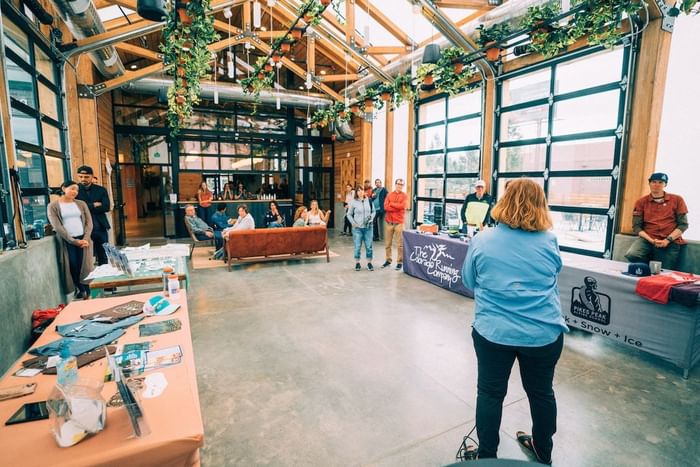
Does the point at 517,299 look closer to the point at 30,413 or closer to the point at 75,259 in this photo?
the point at 30,413

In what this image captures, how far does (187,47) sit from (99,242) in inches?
132

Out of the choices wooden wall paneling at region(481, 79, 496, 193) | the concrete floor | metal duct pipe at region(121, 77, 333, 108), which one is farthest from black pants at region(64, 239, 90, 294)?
wooden wall paneling at region(481, 79, 496, 193)

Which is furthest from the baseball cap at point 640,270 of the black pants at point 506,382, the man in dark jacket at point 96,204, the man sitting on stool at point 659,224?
the man in dark jacket at point 96,204

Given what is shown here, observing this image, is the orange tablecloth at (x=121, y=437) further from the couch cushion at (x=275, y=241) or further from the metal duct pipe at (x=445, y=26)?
the metal duct pipe at (x=445, y=26)

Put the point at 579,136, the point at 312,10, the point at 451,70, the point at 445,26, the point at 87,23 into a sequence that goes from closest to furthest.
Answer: the point at 312,10 < the point at 87,23 < the point at 451,70 < the point at 445,26 < the point at 579,136

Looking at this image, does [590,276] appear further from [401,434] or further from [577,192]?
[577,192]

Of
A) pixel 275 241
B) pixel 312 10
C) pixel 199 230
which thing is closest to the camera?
pixel 312 10

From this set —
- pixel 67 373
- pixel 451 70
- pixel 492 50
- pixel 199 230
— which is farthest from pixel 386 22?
pixel 67 373

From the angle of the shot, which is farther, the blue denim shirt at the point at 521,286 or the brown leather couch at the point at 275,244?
the brown leather couch at the point at 275,244

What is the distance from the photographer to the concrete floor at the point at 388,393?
2.21m

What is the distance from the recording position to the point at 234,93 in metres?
9.62

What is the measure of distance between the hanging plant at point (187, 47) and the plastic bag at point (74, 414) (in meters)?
4.21

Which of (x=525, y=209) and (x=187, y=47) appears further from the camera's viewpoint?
(x=187, y=47)

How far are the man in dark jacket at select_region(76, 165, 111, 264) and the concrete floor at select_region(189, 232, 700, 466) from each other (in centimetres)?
212
